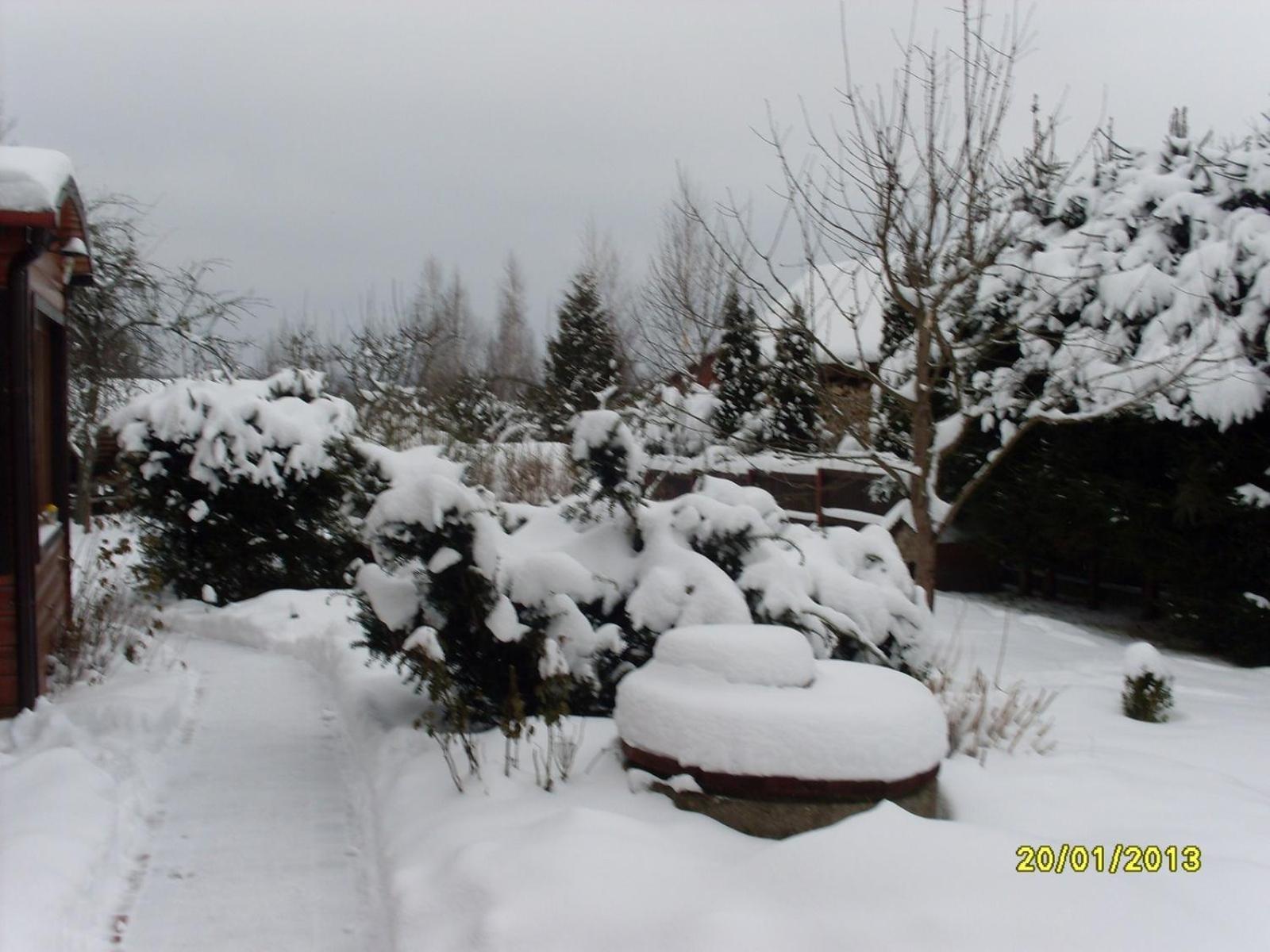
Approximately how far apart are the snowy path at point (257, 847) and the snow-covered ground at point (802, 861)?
0.11 meters

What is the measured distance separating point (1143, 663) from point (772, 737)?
3.90 metres

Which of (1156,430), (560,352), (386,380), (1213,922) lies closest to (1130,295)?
(1156,430)

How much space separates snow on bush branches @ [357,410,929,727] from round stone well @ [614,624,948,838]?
2.12ft

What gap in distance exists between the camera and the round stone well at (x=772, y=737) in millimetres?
3789

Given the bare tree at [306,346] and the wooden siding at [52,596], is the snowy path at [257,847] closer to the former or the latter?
the wooden siding at [52,596]

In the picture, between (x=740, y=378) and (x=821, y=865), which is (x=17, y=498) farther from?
(x=740, y=378)

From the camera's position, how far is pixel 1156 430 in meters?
8.88

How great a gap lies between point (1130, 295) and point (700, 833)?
7.18 metres

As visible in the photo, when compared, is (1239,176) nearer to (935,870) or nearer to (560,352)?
(935,870)

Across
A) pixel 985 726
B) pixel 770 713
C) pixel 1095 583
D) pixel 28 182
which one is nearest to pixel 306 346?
pixel 28 182

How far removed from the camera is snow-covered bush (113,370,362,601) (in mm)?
9422

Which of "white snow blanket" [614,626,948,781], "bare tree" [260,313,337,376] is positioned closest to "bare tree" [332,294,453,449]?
"bare tree" [260,313,337,376]

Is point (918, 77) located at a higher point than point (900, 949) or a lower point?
higher

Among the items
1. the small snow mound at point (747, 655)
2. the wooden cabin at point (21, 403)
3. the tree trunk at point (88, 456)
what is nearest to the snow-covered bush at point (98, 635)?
the wooden cabin at point (21, 403)
